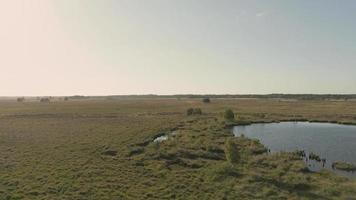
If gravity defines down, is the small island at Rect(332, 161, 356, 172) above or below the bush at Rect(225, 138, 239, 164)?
below

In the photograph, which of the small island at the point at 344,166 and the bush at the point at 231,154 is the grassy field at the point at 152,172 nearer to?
the bush at the point at 231,154

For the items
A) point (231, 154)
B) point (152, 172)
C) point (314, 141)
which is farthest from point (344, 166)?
point (152, 172)

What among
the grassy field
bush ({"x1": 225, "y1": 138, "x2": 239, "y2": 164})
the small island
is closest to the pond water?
the small island

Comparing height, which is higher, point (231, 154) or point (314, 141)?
point (231, 154)

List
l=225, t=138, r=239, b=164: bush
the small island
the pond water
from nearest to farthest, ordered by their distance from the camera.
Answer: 1. the small island
2. l=225, t=138, r=239, b=164: bush
3. the pond water

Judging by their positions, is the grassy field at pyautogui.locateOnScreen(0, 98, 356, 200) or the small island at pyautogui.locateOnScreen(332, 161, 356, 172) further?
the small island at pyautogui.locateOnScreen(332, 161, 356, 172)

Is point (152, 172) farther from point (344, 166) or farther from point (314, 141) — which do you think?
point (314, 141)

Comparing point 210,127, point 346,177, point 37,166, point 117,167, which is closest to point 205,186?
point 117,167

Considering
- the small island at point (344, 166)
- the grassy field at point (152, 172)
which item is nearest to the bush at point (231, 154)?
the grassy field at point (152, 172)

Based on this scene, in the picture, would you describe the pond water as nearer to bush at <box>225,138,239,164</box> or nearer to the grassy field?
the grassy field

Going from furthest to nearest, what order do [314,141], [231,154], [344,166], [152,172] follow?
1. [314,141]
2. [231,154]
3. [344,166]
4. [152,172]
